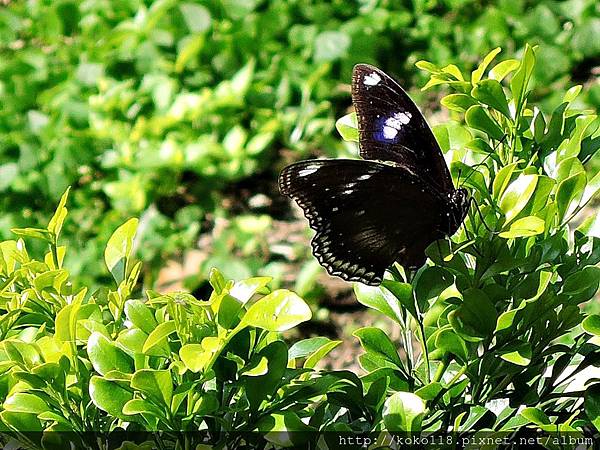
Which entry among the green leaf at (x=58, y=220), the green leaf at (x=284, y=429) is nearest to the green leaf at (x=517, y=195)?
the green leaf at (x=284, y=429)

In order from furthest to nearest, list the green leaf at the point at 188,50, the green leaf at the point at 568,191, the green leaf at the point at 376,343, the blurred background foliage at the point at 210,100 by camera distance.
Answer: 1. the green leaf at the point at 188,50
2. the blurred background foliage at the point at 210,100
3. the green leaf at the point at 376,343
4. the green leaf at the point at 568,191

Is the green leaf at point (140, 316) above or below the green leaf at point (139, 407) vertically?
above

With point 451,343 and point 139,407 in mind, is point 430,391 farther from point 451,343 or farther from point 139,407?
point 139,407

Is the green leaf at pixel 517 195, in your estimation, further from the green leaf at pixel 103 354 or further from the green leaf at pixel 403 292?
the green leaf at pixel 103 354

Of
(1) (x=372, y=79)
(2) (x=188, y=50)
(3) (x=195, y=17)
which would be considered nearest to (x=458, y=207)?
(1) (x=372, y=79)

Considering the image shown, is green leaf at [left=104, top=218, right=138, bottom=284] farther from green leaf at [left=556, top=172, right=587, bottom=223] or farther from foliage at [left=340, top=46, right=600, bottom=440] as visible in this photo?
green leaf at [left=556, top=172, right=587, bottom=223]

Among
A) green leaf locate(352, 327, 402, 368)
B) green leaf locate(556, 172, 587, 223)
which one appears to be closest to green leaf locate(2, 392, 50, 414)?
green leaf locate(352, 327, 402, 368)
